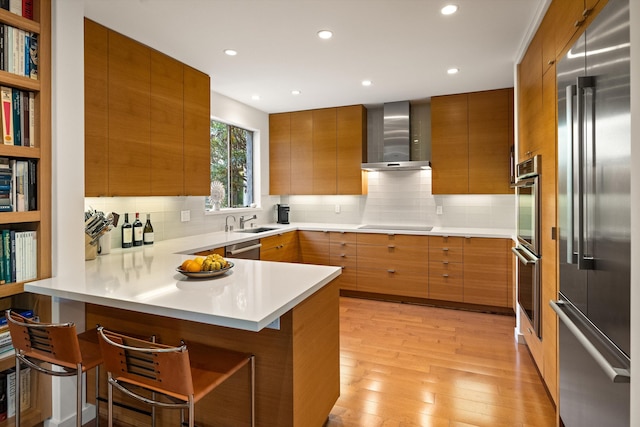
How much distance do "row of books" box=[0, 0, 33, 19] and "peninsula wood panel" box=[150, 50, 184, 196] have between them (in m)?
1.02

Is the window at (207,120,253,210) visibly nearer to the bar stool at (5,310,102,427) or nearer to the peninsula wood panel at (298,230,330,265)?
the peninsula wood panel at (298,230,330,265)

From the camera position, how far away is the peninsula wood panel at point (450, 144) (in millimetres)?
4258

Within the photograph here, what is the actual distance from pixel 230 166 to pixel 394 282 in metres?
2.52

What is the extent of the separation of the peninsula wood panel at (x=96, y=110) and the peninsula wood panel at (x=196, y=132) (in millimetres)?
767

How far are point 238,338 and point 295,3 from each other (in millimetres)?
1988

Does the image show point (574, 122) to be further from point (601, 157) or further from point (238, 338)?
point (238, 338)

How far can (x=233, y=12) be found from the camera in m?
2.34

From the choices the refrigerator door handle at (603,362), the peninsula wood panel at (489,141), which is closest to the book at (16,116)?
the refrigerator door handle at (603,362)

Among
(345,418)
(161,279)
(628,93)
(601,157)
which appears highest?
(628,93)

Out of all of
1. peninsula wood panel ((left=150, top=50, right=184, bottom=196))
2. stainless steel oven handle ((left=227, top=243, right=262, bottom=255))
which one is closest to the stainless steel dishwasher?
stainless steel oven handle ((left=227, top=243, right=262, bottom=255))

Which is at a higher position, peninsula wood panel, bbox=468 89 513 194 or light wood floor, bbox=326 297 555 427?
peninsula wood panel, bbox=468 89 513 194

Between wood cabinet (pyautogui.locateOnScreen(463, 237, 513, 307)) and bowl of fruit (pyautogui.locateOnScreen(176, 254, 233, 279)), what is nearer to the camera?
bowl of fruit (pyautogui.locateOnScreen(176, 254, 233, 279))

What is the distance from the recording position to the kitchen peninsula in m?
1.45

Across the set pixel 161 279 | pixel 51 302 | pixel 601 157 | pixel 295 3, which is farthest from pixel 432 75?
pixel 51 302
